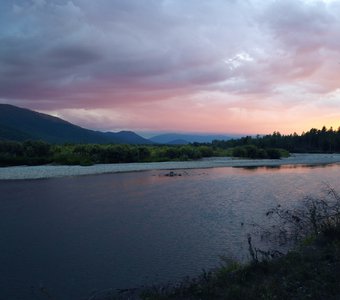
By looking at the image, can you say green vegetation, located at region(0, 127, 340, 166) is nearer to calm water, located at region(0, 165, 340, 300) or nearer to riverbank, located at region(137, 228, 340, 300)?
calm water, located at region(0, 165, 340, 300)

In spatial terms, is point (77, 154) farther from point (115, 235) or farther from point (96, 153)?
point (115, 235)

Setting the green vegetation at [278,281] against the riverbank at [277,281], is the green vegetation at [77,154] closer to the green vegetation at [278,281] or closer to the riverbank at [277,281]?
the green vegetation at [278,281]

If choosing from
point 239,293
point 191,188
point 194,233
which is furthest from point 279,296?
point 191,188

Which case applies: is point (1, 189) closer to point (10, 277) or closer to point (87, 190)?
point (87, 190)

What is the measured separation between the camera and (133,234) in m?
20.2

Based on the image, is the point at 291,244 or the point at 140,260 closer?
the point at 140,260

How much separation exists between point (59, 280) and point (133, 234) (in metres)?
6.75

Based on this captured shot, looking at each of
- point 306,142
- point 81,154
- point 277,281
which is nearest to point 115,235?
point 277,281

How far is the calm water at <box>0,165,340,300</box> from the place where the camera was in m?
13.9

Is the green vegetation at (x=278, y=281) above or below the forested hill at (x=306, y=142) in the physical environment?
below

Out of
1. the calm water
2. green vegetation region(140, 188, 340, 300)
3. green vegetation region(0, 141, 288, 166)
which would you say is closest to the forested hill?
green vegetation region(0, 141, 288, 166)

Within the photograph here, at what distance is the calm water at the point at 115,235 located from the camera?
13914mm

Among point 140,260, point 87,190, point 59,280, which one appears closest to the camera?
point 59,280

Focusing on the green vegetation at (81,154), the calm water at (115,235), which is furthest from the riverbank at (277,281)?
the green vegetation at (81,154)
